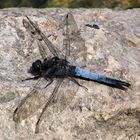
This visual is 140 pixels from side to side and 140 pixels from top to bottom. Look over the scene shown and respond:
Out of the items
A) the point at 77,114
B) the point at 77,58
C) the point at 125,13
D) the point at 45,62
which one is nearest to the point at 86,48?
the point at 77,58

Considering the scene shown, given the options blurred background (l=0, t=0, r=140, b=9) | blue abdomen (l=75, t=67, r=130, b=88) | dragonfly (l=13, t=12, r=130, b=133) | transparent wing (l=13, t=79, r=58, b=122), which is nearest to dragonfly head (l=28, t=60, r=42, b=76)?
dragonfly (l=13, t=12, r=130, b=133)

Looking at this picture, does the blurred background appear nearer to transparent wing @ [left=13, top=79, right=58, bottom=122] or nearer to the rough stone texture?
the rough stone texture

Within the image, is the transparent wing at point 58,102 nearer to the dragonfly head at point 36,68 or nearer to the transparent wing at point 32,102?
the transparent wing at point 32,102

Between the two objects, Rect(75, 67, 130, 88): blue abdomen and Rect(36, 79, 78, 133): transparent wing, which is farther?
Rect(75, 67, 130, 88): blue abdomen

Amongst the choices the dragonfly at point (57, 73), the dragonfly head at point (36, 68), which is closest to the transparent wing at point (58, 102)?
the dragonfly at point (57, 73)

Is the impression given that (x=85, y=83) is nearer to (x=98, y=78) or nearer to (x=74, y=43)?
(x=98, y=78)

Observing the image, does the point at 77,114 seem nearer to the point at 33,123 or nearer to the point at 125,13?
the point at 33,123
